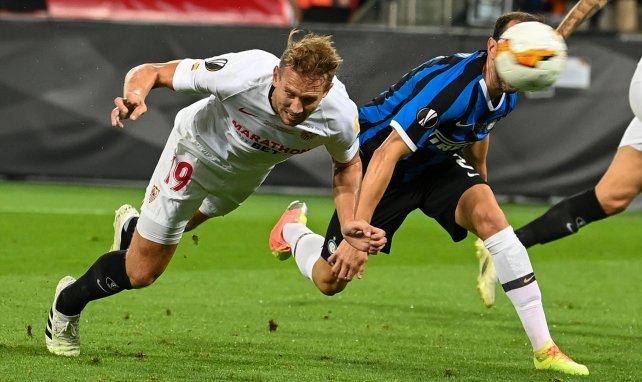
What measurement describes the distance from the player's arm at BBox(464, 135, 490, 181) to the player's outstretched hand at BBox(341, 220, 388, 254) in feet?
5.88

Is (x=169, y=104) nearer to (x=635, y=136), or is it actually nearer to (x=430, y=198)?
(x=635, y=136)

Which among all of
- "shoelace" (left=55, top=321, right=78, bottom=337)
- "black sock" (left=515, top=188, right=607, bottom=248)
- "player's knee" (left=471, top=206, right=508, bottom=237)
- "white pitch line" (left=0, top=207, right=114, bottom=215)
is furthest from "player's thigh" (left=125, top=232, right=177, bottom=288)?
"white pitch line" (left=0, top=207, right=114, bottom=215)

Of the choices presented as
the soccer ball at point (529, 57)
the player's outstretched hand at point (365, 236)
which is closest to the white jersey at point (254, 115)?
the player's outstretched hand at point (365, 236)

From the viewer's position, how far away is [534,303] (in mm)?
6512

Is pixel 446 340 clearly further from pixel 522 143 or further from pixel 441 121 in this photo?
pixel 522 143

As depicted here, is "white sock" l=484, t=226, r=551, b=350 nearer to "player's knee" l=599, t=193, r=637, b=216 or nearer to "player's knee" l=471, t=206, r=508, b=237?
"player's knee" l=471, t=206, r=508, b=237

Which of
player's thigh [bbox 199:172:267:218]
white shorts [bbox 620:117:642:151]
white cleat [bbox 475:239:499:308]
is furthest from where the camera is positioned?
white shorts [bbox 620:117:642:151]

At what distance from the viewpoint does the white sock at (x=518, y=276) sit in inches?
256

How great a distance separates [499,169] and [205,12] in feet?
15.1

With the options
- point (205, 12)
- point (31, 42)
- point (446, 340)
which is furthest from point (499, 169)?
point (446, 340)

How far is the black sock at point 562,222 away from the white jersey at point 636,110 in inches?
18.2

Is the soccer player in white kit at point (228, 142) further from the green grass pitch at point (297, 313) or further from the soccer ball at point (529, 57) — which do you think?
the soccer ball at point (529, 57)

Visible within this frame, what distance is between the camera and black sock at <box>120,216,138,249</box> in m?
7.57

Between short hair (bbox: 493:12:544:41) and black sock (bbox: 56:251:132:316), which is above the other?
short hair (bbox: 493:12:544:41)
